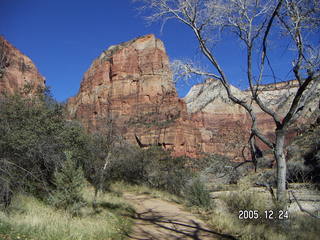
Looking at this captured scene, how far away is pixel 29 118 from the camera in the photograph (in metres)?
12.7

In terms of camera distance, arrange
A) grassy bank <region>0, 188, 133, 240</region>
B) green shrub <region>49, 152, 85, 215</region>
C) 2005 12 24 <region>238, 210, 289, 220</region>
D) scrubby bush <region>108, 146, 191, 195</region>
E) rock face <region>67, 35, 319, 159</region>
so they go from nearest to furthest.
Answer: grassy bank <region>0, 188, 133, 240</region> → 2005 12 24 <region>238, 210, 289, 220</region> → green shrub <region>49, 152, 85, 215</region> → scrubby bush <region>108, 146, 191, 195</region> → rock face <region>67, 35, 319, 159</region>

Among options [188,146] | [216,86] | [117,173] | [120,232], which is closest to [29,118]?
[120,232]

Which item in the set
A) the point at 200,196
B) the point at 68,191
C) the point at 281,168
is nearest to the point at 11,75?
the point at 200,196

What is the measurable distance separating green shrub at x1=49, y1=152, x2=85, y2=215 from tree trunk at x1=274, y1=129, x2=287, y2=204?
18.6ft

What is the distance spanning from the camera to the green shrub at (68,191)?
28.9ft

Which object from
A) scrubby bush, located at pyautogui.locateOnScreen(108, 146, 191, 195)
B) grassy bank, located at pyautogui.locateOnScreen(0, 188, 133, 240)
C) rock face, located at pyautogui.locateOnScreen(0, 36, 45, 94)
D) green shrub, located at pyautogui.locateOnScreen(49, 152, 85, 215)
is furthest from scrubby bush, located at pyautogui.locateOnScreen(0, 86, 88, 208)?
scrubby bush, located at pyautogui.locateOnScreen(108, 146, 191, 195)

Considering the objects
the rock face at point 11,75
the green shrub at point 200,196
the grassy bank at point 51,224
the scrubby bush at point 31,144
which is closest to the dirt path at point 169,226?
the grassy bank at point 51,224

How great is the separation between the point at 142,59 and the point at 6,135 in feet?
298

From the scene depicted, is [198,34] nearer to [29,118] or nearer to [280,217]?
[280,217]

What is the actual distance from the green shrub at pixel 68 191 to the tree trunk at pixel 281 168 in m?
5.67

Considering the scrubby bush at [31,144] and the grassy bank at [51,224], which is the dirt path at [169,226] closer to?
the grassy bank at [51,224]

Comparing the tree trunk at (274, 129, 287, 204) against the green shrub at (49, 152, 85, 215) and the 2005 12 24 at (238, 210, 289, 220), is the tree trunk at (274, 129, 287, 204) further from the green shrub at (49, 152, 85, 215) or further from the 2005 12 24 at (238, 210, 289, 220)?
the green shrub at (49, 152, 85, 215)

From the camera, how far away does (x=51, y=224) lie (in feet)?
22.2

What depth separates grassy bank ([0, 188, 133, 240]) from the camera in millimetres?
6016
